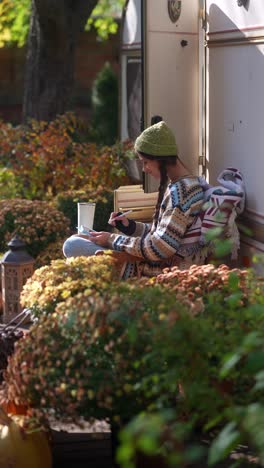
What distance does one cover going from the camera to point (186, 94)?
739 cm

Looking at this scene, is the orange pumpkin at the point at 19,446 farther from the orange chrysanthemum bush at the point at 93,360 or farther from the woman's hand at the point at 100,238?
Result: the woman's hand at the point at 100,238

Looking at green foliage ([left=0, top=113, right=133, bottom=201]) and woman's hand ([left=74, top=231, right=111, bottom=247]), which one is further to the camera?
green foliage ([left=0, top=113, right=133, bottom=201])

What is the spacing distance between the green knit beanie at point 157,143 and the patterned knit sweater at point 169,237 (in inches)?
8.0

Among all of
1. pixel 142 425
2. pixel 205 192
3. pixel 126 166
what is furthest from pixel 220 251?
pixel 126 166

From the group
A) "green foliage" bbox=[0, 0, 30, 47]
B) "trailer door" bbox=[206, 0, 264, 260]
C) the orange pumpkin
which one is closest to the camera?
the orange pumpkin

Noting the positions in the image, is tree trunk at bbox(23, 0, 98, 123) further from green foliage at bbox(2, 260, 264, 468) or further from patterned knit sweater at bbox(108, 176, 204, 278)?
green foliage at bbox(2, 260, 264, 468)

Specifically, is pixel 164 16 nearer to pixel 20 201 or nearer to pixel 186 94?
pixel 186 94

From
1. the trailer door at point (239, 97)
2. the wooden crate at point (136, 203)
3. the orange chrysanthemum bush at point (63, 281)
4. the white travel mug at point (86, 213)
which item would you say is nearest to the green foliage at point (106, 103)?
the wooden crate at point (136, 203)

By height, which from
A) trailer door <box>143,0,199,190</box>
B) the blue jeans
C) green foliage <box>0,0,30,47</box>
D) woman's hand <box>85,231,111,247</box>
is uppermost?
green foliage <box>0,0,30,47</box>

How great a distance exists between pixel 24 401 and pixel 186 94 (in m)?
4.05

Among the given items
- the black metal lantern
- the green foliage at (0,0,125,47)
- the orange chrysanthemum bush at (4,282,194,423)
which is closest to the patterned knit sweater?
the black metal lantern

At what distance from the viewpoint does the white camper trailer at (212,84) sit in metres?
6.05

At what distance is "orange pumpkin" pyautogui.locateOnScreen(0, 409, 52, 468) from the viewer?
3.87m

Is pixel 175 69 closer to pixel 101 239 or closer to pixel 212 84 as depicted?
pixel 212 84
